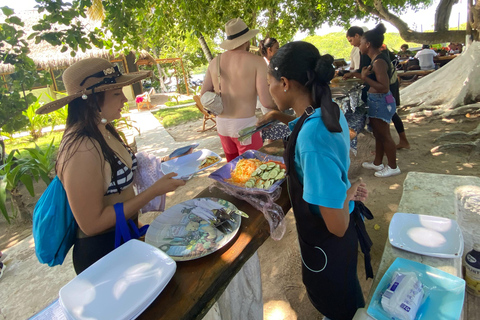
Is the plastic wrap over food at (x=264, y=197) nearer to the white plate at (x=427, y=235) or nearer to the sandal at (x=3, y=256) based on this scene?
the white plate at (x=427, y=235)

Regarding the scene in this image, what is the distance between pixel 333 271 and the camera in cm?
144

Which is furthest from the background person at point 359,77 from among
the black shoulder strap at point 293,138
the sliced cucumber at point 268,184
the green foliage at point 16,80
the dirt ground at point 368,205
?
the green foliage at point 16,80

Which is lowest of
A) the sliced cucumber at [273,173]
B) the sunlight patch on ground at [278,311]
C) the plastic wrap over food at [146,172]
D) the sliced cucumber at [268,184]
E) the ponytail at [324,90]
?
the sunlight patch on ground at [278,311]

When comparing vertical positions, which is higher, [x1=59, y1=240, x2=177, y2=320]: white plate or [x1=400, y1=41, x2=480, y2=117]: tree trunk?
[x1=59, y1=240, x2=177, y2=320]: white plate

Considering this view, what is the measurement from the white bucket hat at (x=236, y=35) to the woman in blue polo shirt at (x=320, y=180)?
5.23 ft

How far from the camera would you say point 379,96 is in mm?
3701

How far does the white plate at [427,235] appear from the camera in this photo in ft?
5.11

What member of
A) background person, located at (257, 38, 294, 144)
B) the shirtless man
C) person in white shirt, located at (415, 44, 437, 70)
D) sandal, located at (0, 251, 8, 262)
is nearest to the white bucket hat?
the shirtless man

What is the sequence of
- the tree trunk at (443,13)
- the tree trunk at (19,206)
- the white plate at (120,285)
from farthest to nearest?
the tree trunk at (443,13)
the tree trunk at (19,206)
the white plate at (120,285)

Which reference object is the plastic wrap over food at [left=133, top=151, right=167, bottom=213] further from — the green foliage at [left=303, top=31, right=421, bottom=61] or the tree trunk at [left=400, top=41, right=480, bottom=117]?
the green foliage at [left=303, top=31, right=421, bottom=61]

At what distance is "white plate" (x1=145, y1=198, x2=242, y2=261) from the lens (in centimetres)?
122

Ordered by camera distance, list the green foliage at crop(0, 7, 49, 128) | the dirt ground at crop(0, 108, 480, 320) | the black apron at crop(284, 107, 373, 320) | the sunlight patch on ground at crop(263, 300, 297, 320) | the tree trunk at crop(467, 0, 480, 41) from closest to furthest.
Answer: the black apron at crop(284, 107, 373, 320) → the sunlight patch on ground at crop(263, 300, 297, 320) → the dirt ground at crop(0, 108, 480, 320) → the green foliage at crop(0, 7, 49, 128) → the tree trunk at crop(467, 0, 480, 41)

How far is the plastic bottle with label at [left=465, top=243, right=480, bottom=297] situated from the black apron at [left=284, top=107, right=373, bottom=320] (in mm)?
714

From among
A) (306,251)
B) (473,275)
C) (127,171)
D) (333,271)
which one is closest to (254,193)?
(306,251)
